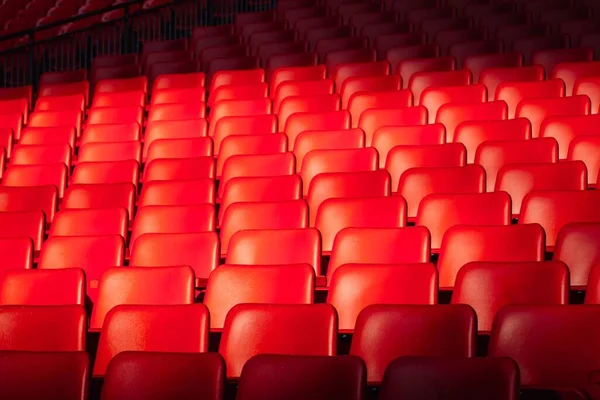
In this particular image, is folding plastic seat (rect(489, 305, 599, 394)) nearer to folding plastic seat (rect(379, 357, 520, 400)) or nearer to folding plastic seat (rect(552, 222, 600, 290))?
folding plastic seat (rect(379, 357, 520, 400))

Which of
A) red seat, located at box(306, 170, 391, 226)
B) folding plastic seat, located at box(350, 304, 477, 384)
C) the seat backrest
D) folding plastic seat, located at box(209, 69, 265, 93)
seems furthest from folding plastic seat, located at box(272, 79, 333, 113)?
folding plastic seat, located at box(350, 304, 477, 384)

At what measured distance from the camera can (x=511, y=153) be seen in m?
2.69

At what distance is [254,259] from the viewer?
2.27m

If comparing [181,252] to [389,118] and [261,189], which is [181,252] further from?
[389,118]

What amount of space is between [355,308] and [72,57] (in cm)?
329

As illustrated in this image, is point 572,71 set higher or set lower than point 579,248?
higher

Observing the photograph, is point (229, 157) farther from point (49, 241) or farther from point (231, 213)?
point (49, 241)

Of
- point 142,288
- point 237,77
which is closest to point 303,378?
point 142,288

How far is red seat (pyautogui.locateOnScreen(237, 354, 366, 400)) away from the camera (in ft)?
4.65

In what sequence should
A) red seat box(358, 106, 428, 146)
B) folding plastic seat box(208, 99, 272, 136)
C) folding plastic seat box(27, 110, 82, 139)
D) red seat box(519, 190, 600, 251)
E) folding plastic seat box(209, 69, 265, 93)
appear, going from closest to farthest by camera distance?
red seat box(519, 190, 600, 251) < red seat box(358, 106, 428, 146) < folding plastic seat box(208, 99, 272, 136) < folding plastic seat box(27, 110, 82, 139) < folding plastic seat box(209, 69, 265, 93)

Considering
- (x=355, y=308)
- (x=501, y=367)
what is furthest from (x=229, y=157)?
(x=501, y=367)

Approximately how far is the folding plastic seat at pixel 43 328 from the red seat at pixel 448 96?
5.57 feet

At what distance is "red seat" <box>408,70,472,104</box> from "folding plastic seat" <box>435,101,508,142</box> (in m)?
0.29

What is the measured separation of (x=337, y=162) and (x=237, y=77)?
118 centimetres
